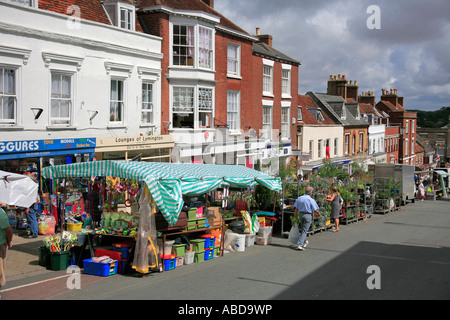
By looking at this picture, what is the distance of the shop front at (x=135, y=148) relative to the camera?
18391mm

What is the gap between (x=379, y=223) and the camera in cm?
2052

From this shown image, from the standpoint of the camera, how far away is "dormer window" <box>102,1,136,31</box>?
19.7 m

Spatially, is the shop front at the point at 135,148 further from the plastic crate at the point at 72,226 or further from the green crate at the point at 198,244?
the green crate at the point at 198,244

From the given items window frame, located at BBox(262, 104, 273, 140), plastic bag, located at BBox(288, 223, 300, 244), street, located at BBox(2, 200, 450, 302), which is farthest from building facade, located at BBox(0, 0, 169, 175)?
window frame, located at BBox(262, 104, 273, 140)

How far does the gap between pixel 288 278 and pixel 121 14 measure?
1399 centimetres

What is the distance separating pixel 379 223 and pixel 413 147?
170ft

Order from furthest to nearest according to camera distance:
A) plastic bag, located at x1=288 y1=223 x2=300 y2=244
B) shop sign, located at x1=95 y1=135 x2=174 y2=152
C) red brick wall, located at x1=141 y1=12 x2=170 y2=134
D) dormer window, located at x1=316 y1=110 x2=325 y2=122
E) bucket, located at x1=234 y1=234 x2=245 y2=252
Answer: dormer window, located at x1=316 y1=110 x2=325 y2=122, red brick wall, located at x1=141 y1=12 x2=170 y2=134, shop sign, located at x1=95 y1=135 x2=174 y2=152, plastic bag, located at x1=288 y1=223 x2=300 y2=244, bucket, located at x1=234 y1=234 x2=245 y2=252

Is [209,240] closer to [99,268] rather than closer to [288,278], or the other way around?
[288,278]

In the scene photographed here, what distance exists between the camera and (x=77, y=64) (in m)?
17.4

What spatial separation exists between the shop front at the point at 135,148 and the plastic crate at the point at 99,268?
7.86m

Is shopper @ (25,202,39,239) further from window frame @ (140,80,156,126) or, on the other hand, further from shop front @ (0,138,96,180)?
window frame @ (140,80,156,126)

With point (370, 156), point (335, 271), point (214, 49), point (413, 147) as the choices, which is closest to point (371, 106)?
point (370, 156)

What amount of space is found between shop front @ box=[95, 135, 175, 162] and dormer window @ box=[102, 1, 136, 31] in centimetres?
468
